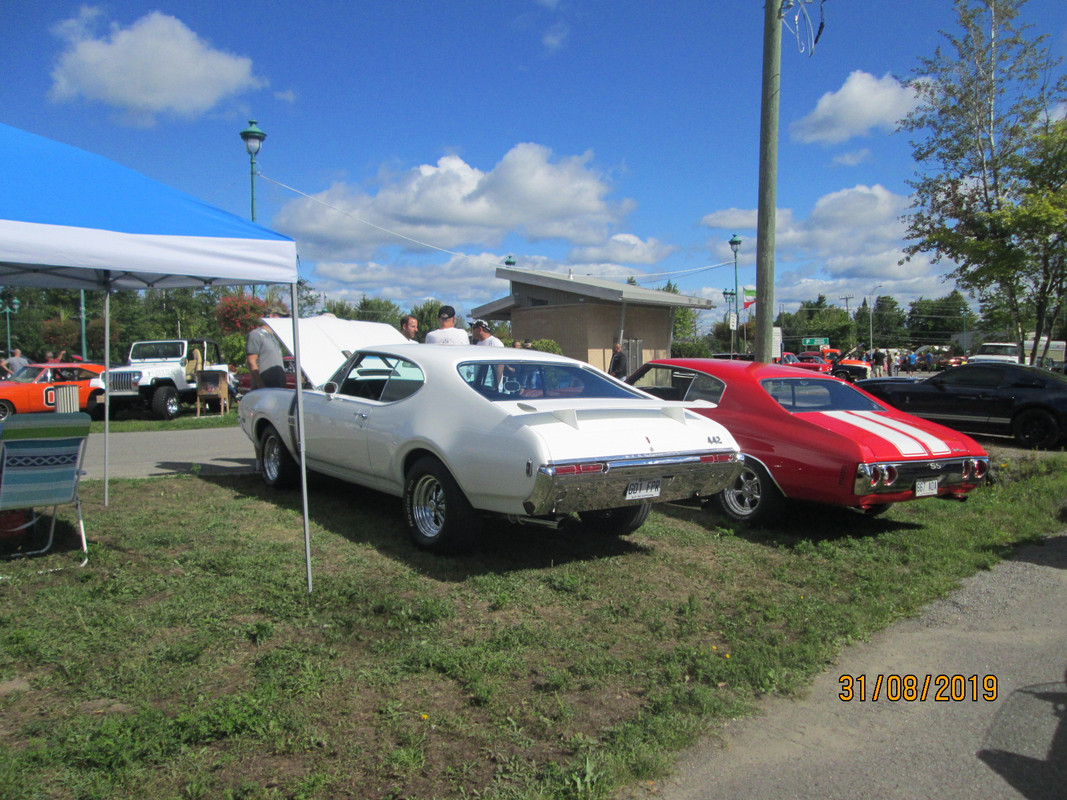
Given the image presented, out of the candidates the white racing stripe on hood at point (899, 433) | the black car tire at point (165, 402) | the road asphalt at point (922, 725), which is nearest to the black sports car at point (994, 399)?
the white racing stripe on hood at point (899, 433)

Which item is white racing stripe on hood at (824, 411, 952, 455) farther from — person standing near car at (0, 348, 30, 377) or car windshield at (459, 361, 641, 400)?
person standing near car at (0, 348, 30, 377)

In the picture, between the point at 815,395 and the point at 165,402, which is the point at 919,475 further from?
the point at 165,402

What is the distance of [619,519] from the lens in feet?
19.9

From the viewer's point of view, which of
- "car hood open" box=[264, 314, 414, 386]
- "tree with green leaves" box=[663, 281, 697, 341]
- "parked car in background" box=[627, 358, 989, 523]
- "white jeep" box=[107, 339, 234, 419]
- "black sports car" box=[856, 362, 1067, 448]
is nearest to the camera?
"parked car in background" box=[627, 358, 989, 523]

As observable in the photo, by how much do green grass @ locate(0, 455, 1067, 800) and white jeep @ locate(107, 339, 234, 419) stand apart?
12.2 metres

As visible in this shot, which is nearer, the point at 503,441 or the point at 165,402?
the point at 503,441

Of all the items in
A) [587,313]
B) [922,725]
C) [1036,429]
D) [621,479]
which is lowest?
[922,725]

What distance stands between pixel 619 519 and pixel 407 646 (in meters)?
2.63

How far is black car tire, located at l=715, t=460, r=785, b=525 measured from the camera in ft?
21.2

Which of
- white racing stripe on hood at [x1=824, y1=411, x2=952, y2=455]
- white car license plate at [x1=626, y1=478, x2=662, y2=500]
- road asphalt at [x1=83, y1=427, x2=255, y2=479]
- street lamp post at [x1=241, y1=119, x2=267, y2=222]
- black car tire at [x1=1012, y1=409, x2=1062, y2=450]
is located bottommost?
road asphalt at [x1=83, y1=427, x2=255, y2=479]

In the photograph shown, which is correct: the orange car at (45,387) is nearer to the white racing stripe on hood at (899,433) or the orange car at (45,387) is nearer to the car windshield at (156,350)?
the car windshield at (156,350)

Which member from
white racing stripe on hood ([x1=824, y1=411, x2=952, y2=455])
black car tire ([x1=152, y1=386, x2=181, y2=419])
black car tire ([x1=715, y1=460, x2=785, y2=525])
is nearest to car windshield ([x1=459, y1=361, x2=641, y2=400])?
black car tire ([x1=715, y1=460, x2=785, y2=525])

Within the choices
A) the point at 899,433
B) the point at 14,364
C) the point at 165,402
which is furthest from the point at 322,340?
the point at 14,364

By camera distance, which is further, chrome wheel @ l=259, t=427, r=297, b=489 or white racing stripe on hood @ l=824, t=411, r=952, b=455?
chrome wheel @ l=259, t=427, r=297, b=489
